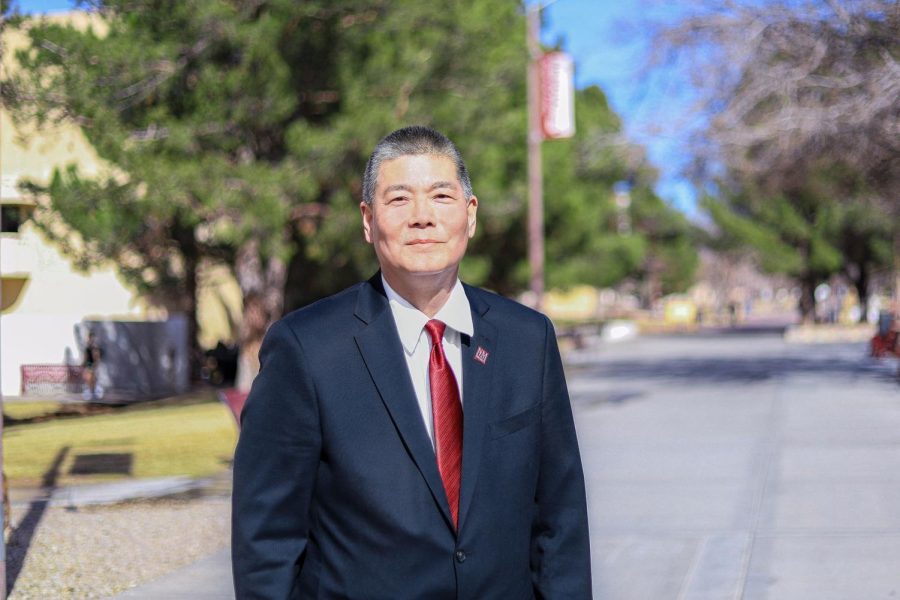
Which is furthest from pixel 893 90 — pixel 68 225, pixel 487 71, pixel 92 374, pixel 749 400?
pixel 92 374

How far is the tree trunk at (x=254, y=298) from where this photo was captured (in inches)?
882

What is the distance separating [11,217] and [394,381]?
18430mm

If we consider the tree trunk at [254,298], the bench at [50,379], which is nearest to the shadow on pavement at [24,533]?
the tree trunk at [254,298]

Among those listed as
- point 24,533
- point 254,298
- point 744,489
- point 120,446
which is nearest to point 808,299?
point 254,298

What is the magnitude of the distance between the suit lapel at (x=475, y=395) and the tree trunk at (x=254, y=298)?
64.1 ft

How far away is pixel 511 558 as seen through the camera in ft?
8.98

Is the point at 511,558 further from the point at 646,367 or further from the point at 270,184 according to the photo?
the point at 646,367

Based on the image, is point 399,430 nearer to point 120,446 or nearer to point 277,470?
point 277,470

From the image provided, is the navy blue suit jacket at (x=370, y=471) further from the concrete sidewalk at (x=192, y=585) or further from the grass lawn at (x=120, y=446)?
the grass lawn at (x=120, y=446)

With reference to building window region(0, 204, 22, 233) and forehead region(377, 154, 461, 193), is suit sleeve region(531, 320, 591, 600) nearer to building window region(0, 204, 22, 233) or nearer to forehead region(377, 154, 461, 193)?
forehead region(377, 154, 461, 193)

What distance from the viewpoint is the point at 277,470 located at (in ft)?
8.78

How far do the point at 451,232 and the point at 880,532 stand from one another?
22.5 ft

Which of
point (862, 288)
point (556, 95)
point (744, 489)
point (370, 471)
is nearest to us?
point (370, 471)

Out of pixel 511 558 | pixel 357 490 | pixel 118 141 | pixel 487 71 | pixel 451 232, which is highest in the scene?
pixel 487 71
